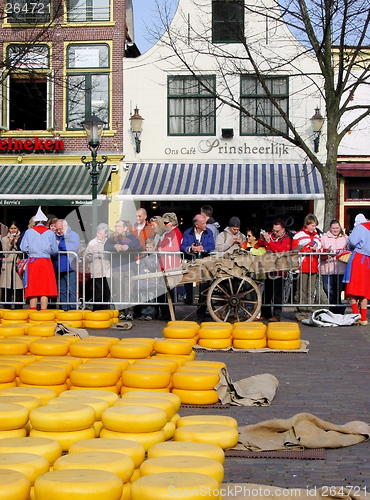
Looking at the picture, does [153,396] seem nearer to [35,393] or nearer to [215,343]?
[35,393]

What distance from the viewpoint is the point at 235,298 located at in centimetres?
1186

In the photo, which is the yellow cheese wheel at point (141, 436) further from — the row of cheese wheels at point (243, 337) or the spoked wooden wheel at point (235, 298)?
the spoked wooden wheel at point (235, 298)

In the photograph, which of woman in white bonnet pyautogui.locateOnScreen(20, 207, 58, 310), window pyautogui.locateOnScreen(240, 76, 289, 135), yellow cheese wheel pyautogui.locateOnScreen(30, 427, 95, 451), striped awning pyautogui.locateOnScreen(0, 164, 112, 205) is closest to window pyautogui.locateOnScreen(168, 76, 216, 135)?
window pyautogui.locateOnScreen(240, 76, 289, 135)

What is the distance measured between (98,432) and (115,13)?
18785mm

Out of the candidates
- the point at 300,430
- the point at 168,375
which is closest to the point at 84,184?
the point at 168,375

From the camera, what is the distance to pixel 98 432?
209 inches

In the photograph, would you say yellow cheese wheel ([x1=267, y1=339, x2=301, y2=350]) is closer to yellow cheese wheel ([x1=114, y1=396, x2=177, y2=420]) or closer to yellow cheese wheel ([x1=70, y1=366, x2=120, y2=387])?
yellow cheese wheel ([x1=70, y1=366, x2=120, y2=387])

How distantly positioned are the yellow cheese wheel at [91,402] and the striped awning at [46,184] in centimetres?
1485

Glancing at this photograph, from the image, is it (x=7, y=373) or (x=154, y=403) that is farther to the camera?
(x=7, y=373)

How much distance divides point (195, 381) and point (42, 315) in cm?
497

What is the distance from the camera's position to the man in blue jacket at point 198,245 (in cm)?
1288

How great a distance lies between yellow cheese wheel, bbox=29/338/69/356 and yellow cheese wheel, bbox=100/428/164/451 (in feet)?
10.6

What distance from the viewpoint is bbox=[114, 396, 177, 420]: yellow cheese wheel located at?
17.9 feet

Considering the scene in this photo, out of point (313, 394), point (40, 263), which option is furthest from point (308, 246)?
point (313, 394)
